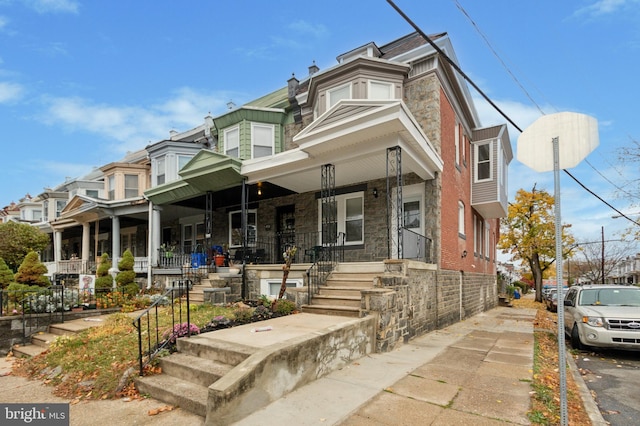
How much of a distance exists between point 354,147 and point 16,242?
2165 cm

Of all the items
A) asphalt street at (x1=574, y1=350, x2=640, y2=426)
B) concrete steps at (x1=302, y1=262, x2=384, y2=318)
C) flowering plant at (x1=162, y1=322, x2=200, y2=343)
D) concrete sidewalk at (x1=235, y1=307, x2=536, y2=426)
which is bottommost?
asphalt street at (x1=574, y1=350, x2=640, y2=426)

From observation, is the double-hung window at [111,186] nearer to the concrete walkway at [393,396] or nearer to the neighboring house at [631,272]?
the concrete walkway at [393,396]

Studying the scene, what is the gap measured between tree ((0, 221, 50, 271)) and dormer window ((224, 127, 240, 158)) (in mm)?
13759

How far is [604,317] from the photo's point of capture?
7688mm

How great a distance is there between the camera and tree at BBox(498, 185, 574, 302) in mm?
26031

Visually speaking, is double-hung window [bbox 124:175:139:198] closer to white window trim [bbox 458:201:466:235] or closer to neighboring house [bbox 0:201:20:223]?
white window trim [bbox 458:201:466:235]

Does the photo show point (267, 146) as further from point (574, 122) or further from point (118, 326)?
point (574, 122)

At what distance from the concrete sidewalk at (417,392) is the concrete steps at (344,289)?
132 centimetres

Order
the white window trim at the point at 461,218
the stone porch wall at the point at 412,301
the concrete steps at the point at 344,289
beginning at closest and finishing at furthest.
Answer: the stone porch wall at the point at 412,301 → the concrete steps at the point at 344,289 → the white window trim at the point at 461,218

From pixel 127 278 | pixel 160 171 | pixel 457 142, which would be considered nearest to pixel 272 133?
pixel 160 171

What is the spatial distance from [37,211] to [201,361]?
128ft

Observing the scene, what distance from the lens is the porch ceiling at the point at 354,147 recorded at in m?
8.96

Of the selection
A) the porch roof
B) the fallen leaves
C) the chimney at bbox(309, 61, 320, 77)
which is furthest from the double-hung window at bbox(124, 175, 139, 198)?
the fallen leaves

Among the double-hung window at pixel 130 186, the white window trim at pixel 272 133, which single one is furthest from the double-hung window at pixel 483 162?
the double-hung window at pixel 130 186
